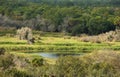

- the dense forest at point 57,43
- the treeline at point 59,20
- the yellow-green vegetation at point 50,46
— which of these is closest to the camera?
the dense forest at point 57,43

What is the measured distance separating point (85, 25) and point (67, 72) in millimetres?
75094

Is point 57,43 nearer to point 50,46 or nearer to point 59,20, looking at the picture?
point 50,46

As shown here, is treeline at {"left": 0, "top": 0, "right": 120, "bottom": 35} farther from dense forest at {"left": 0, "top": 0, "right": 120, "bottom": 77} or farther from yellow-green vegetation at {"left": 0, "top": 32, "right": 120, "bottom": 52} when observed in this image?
yellow-green vegetation at {"left": 0, "top": 32, "right": 120, "bottom": 52}

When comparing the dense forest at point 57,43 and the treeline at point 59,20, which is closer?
the dense forest at point 57,43

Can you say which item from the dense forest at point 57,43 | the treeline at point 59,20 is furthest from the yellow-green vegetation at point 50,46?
the treeline at point 59,20

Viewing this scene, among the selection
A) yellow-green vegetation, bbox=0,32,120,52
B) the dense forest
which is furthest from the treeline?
yellow-green vegetation, bbox=0,32,120,52

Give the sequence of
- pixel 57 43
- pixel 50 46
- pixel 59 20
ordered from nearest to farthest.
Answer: pixel 50 46, pixel 57 43, pixel 59 20

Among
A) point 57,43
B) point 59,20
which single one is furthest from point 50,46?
point 59,20

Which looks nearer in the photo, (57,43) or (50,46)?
(50,46)

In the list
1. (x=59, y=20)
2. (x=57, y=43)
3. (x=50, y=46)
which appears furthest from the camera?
(x=59, y=20)

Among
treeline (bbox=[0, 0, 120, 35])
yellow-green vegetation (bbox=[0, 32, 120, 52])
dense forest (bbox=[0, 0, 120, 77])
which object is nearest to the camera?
dense forest (bbox=[0, 0, 120, 77])

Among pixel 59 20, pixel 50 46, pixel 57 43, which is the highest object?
pixel 50 46

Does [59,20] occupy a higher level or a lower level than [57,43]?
lower

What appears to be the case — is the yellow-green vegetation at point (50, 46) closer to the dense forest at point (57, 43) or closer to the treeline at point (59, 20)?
the dense forest at point (57, 43)
